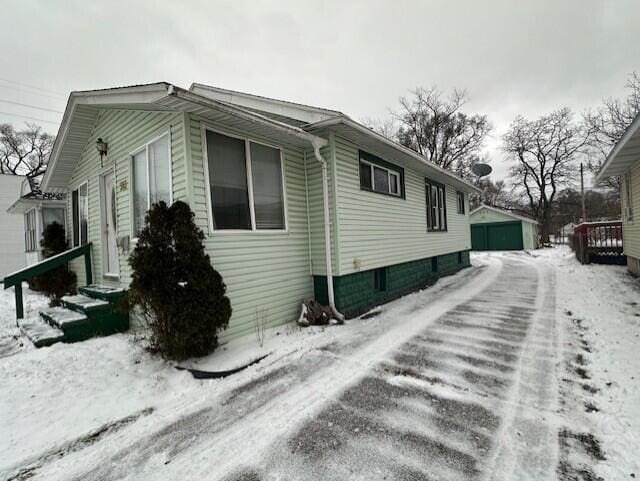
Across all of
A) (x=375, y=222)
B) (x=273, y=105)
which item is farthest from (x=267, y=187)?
(x=375, y=222)

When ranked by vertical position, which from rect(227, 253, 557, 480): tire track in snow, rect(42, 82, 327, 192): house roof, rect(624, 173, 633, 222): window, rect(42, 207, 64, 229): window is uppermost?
rect(42, 82, 327, 192): house roof

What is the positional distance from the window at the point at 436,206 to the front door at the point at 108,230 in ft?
28.1

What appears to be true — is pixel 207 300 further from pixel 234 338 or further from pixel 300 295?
pixel 300 295

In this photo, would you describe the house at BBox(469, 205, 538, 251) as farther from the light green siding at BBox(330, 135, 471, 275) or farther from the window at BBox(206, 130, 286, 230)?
the window at BBox(206, 130, 286, 230)

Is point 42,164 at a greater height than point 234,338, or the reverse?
point 42,164

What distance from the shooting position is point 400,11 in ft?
32.5

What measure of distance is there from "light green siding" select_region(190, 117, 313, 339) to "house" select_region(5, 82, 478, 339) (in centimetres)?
2

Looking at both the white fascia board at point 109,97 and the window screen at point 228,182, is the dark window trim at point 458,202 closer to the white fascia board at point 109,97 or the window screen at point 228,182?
the window screen at point 228,182

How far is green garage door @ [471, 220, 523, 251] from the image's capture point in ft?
69.3

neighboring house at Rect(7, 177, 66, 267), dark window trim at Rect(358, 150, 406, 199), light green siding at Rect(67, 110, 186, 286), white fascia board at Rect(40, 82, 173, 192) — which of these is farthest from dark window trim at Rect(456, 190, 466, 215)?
neighboring house at Rect(7, 177, 66, 267)

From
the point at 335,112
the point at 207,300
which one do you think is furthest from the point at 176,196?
the point at 335,112

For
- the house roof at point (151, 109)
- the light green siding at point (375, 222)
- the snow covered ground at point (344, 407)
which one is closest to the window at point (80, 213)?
the house roof at point (151, 109)

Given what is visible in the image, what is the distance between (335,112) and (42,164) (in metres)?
28.8

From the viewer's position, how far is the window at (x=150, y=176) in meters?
4.48
